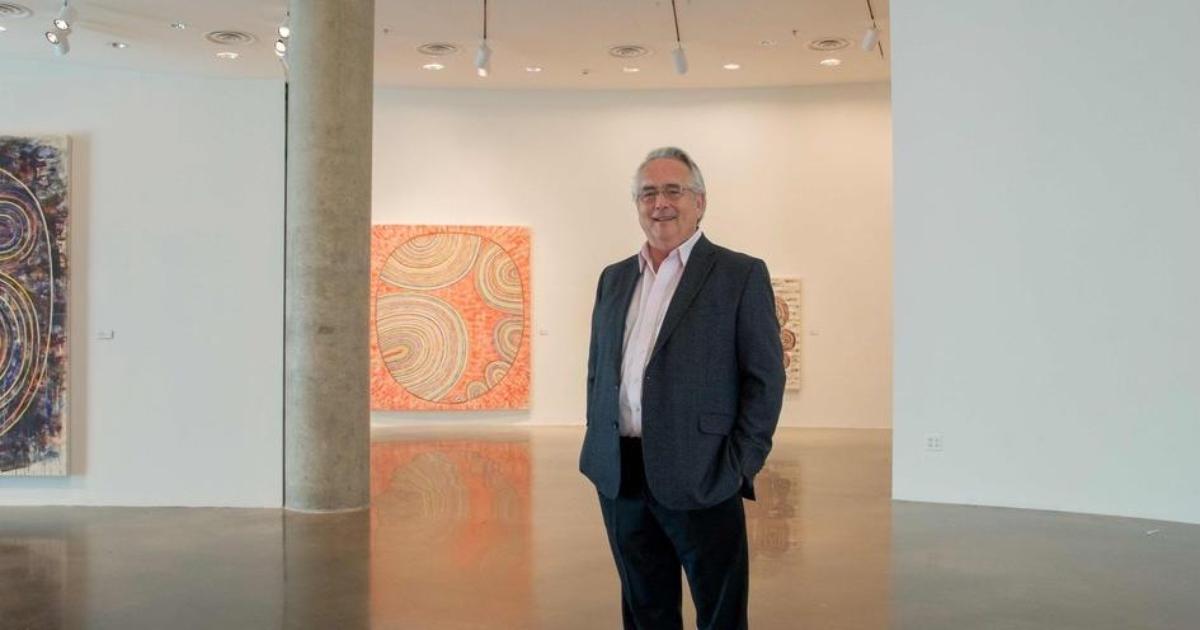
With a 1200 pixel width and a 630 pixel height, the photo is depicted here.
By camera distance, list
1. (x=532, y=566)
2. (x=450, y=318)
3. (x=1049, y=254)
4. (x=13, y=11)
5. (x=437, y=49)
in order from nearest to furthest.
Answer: (x=532, y=566) → (x=1049, y=254) → (x=13, y=11) → (x=437, y=49) → (x=450, y=318)

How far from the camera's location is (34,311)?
816 cm

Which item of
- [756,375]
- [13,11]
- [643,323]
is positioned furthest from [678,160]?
[13,11]

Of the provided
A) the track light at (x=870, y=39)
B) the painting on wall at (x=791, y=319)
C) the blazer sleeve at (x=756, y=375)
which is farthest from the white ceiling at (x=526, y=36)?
the blazer sleeve at (x=756, y=375)

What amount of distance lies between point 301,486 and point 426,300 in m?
6.53

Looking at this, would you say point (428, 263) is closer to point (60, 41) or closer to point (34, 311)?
point (60, 41)

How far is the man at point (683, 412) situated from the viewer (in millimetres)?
2895

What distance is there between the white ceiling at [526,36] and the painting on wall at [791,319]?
2.56 metres

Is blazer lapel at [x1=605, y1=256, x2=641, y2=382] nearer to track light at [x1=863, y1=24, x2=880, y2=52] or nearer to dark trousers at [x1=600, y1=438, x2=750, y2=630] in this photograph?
dark trousers at [x1=600, y1=438, x2=750, y2=630]

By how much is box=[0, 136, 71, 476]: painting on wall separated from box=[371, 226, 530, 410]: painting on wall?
6025 millimetres

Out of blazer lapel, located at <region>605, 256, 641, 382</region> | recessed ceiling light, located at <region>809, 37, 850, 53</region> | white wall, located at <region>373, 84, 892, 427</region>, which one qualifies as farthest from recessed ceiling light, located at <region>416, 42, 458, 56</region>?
blazer lapel, located at <region>605, 256, 641, 382</region>

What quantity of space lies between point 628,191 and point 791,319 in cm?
264

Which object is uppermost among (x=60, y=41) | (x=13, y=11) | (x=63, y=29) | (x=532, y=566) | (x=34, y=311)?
(x=13, y=11)

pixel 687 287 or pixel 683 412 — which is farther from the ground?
pixel 687 287

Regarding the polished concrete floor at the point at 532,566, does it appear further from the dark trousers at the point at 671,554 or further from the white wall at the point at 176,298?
the dark trousers at the point at 671,554
